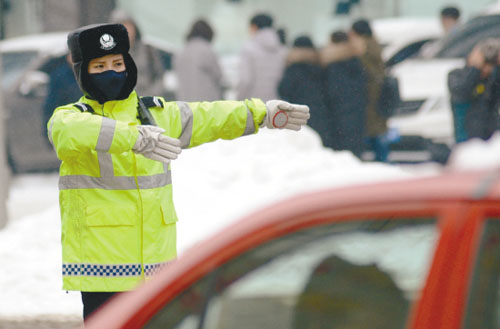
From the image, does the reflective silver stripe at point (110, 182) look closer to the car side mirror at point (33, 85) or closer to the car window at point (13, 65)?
the car side mirror at point (33, 85)

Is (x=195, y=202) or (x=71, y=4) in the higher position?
(x=71, y=4)

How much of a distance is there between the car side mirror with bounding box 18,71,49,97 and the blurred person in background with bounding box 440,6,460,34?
14.8 feet

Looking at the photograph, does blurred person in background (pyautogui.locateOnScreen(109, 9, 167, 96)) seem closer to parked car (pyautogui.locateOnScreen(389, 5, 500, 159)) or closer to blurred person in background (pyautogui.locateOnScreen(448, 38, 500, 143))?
parked car (pyautogui.locateOnScreen(389, 5, 500, 159))

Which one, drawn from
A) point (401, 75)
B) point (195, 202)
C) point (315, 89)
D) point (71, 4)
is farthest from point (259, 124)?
point (71, 4)

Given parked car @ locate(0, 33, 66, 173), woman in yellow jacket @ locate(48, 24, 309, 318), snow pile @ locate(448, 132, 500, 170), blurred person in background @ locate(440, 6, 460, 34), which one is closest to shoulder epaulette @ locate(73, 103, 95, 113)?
woman in yellow jacket @ locate(48, 24, 309, 318)

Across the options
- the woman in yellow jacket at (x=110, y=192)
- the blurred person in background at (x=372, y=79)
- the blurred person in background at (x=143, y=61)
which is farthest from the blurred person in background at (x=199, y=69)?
the woman in yellow jacket at (x=110, y=192)

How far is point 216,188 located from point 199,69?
2126 millimetres

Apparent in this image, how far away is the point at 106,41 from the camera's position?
13.3 ft

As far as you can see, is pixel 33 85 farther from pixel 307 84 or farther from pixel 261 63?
pixel 307 84

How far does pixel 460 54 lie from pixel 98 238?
716cm

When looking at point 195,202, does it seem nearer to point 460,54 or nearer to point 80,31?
point 460,54

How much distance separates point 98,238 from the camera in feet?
13.0

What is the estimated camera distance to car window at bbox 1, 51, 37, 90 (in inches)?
477

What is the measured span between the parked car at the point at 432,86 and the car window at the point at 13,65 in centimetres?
431
